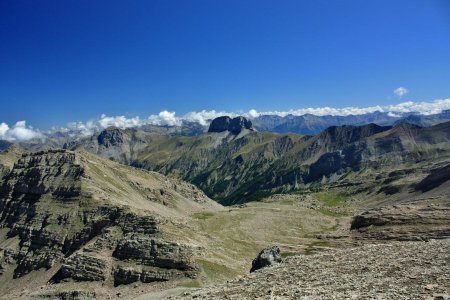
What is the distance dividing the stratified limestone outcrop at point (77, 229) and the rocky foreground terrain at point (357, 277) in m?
46.2

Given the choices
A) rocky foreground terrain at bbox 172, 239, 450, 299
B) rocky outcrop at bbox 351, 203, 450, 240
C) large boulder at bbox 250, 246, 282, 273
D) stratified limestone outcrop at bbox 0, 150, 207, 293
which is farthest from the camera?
rocky outcrop at bbox 351, 203, 450, 240

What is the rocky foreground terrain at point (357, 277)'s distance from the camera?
37.6 m

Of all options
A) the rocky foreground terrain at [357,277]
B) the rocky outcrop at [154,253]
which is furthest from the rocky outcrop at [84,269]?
the rocky foreground terrain at [357,277]

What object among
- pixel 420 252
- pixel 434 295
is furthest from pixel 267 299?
pixel 420 252

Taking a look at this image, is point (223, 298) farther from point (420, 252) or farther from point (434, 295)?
point (420, 252)

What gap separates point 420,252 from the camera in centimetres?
5425

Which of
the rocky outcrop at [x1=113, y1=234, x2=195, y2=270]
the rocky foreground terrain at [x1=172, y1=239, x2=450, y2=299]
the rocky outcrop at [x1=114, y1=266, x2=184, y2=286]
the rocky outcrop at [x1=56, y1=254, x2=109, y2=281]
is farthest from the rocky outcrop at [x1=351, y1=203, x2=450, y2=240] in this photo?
the rocky outcrop at [x1=56, y1=254, x2=109, y2=281]

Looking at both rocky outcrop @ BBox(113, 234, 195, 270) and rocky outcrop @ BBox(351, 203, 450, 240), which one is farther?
rocky outcrop @ BBox(351, 203, 450, 240)

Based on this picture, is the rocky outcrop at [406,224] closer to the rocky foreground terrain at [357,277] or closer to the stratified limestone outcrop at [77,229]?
the stratified limestone outcrop at [77,229]

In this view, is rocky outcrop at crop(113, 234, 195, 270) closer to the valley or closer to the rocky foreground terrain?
the valley

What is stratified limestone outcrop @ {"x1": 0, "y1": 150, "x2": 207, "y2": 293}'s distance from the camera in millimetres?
103375

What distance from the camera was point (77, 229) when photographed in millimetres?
133625

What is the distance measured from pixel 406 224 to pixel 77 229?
348ft

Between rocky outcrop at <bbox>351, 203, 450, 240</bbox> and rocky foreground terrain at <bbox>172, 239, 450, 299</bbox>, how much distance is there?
74.6 metres
